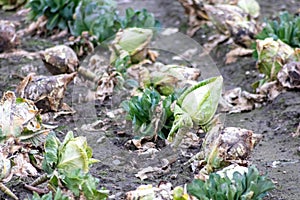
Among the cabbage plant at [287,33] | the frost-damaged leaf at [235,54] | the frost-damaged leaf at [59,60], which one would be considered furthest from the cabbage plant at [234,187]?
the frost-damaged leaf at [235,54]

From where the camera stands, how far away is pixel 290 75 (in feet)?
10.5

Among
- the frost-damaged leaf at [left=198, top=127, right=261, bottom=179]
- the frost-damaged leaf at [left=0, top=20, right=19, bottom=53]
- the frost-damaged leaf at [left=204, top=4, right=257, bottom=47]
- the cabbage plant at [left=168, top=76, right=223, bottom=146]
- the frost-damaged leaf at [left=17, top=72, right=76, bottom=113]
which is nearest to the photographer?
the frost-damaged leaf at [left=198, top=127, right=261, bottom=179]

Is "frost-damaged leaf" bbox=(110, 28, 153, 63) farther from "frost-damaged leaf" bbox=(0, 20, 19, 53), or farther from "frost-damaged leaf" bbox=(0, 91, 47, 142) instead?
"frost-damaged leaf" bbox=(0, 91, 47, 142)

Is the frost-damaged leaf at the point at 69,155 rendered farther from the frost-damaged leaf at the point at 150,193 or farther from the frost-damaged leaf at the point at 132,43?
the frost-damaged leaf at the point at 132,43

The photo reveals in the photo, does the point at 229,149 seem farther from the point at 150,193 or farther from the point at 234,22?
the point at 234,22

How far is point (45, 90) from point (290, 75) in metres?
1.08

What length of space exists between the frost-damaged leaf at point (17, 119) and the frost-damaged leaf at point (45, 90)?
0.41 meters

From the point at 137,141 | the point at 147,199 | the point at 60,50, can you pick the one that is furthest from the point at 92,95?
the point at 147,199

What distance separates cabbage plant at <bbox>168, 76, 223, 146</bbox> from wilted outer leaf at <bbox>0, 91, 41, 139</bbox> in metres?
0.52

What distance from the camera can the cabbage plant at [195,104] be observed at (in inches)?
104

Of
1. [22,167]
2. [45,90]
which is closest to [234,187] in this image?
[22,167]

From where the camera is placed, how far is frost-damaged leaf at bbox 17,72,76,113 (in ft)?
9.65

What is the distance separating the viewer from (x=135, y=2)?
187 inches

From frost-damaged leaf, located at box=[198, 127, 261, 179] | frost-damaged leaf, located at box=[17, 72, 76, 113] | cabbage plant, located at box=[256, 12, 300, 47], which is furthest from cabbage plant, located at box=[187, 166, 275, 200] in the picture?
cabbage plant, located at box=[256, 12, 300, 47]
